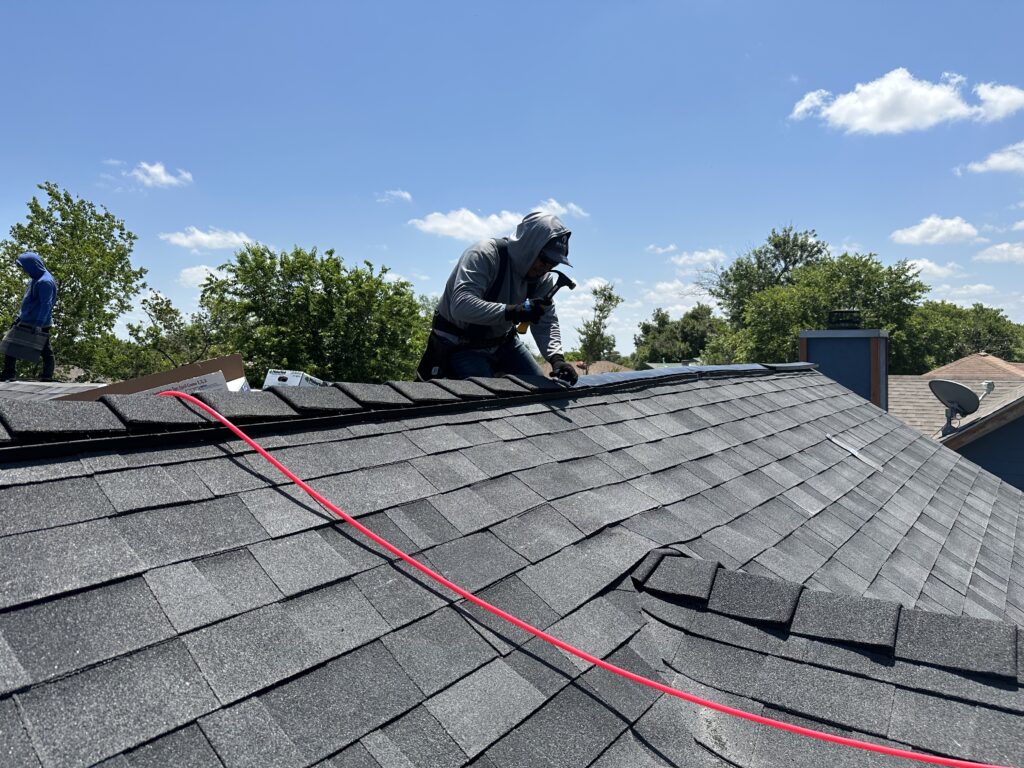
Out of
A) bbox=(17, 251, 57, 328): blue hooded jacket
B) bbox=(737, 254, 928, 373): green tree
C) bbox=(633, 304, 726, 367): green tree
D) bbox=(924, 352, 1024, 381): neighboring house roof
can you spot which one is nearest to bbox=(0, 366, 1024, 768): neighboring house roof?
bbox=(17, 251, 57, 328): blue hooded jacket

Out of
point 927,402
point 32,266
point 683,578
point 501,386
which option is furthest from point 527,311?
point 927,402

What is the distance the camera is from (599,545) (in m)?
2.45

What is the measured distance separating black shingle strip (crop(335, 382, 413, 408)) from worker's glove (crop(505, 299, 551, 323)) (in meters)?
1.29

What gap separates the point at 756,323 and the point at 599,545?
37.3 metres

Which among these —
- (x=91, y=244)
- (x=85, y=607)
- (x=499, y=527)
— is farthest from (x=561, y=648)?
(x=91, y=244)

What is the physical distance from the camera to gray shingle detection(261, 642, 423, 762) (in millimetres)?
1302

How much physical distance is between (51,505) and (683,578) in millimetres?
1963

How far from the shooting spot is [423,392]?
3.11 m

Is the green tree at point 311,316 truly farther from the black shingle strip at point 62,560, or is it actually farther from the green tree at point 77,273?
the black shingle strip at point 62,560

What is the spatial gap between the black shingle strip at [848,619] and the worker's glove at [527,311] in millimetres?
2365

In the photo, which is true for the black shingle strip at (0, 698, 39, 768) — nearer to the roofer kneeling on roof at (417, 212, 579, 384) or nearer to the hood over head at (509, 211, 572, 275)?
the roofer kneeling on roof at (417, 212, 579, 384)

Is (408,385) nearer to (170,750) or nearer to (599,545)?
(599,545)

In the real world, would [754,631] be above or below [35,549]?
below

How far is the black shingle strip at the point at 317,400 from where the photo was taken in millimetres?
2553
